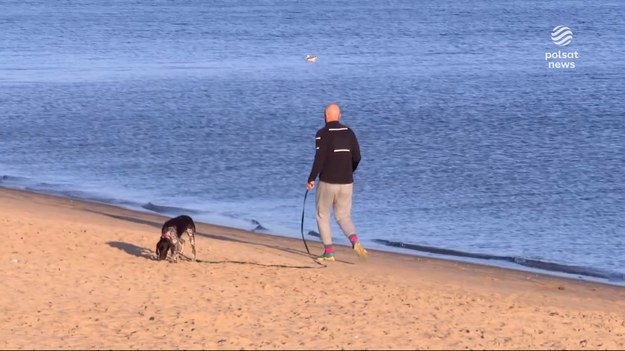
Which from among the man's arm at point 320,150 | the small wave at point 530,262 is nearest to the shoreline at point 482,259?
the small wave at point 530,262

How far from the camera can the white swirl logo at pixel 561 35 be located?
227 feet

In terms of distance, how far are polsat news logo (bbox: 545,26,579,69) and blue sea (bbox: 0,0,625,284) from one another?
0.25 meters

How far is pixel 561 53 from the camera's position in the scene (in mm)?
62438

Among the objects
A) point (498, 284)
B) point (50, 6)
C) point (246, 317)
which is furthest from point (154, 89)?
point (50, 6)

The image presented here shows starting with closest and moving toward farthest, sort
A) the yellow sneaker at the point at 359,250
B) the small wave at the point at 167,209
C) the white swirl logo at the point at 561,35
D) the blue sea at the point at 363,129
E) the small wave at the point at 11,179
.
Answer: the yellow sneaker at the point at 359,250 < the blue sea at the point at 363,129 < the small wave at the point at 167,209 < the small wave at the point at 11,179 < the white swirl logo at the point at 561,35

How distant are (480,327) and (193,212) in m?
11.6

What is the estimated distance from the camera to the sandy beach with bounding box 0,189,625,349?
10.2 meters

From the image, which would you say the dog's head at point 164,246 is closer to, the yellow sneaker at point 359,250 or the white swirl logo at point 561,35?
the yellow sneaker at point 359,250

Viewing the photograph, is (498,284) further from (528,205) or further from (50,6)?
(50,6)

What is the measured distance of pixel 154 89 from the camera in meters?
44.5

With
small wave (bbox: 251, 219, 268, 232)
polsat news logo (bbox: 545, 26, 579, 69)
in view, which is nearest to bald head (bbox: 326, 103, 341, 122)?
small wave (bbox: 251, 219, 268, 232)

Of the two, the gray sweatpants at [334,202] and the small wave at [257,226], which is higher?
the gray sweatpants at [334,202]

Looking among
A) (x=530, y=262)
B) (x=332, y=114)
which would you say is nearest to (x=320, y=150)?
(x=332, y=114)

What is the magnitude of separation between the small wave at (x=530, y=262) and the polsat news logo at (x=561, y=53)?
3738cm
